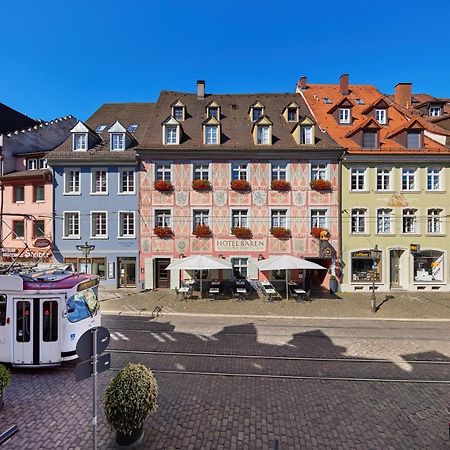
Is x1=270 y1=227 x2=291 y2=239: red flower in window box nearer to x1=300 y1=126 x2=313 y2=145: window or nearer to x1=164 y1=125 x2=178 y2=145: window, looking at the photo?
x1=300 y1=126 x2=313 y2=145: window

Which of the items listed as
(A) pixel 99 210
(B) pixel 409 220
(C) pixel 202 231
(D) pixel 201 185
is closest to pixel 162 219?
(C) pixel 202 231

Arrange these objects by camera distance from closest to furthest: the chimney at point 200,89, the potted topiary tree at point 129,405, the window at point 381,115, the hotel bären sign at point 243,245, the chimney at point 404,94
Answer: the potted topiary tree at point 129,405
the hotel bären sign at point 243,245
the window at point 381,115
the chimney at point 200,89
the chimney at point 404,94

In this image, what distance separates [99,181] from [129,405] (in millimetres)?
18574

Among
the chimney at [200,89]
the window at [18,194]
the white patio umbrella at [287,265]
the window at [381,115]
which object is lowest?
the white patio umbrella at [287,265]

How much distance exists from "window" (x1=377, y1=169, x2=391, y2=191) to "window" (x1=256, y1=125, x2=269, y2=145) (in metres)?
8.31

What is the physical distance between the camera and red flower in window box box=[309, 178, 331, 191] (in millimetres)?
20469

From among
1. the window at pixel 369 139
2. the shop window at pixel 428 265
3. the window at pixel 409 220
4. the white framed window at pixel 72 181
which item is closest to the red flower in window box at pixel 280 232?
the window at pixel 409 220

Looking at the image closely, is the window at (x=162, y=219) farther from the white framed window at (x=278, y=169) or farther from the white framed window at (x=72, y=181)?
the white framed window at (x=278, y=169)

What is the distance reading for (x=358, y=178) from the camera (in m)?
20.9

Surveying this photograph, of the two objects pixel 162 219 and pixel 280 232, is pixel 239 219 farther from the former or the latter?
pixel 162 219

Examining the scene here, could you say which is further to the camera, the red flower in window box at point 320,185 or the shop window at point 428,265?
the shop window at point 428,265

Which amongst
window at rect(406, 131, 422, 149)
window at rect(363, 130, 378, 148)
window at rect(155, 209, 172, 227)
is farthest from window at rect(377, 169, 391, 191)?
window at rect(155, 209, 172, 227)

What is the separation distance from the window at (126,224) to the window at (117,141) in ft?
16.3

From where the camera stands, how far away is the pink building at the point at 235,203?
20562mm
